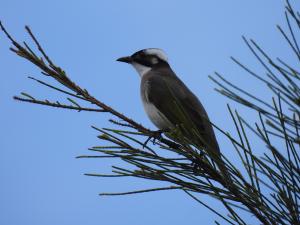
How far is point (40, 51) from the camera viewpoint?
2.89m

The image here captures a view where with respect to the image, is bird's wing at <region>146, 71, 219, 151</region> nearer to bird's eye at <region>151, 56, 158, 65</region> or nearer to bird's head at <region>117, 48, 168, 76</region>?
bird's head at <region>117, 48, 168, 76</region>

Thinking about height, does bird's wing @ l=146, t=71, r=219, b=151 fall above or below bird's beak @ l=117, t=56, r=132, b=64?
below

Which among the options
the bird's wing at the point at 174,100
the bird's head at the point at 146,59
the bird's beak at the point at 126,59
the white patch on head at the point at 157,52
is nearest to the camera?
the bird's wing at the point at 174,100

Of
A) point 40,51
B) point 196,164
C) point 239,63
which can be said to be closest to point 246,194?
point 196,164

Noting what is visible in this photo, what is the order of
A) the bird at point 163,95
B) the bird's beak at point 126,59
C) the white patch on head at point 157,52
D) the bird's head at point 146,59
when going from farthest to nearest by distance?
1. the white patch on head at point 157,52
2. the bird's head at point 146,59
3. the bird's beak at point 126,59
4. the bird at point 163,95

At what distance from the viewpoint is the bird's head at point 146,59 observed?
851cm

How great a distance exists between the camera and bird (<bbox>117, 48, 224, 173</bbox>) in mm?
5070

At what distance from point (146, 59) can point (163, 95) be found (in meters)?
2.31

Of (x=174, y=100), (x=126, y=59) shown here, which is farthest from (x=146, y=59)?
(x=174, y=100)

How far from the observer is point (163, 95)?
6449 millimetres

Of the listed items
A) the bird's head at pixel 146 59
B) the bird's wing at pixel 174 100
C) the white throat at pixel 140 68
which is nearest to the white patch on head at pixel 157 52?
the bird's head at pixel 146 59

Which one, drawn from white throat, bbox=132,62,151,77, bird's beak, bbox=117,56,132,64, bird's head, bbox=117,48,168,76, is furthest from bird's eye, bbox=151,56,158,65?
bird's beak, bbox=117,56,132,64

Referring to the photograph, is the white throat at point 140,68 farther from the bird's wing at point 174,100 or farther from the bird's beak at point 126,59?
the bird's wing at point 174,100

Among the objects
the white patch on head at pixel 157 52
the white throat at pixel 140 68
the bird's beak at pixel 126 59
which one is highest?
the bird's beak at pixel 126 59
